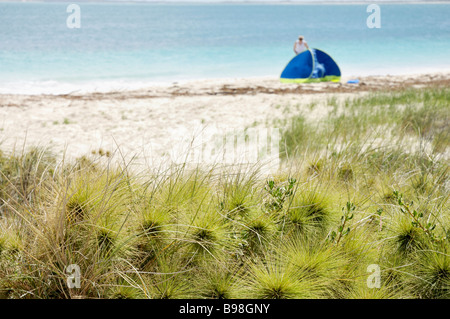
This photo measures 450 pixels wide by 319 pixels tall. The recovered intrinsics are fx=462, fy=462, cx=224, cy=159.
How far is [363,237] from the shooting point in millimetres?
2760

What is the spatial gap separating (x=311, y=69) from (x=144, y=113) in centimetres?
691

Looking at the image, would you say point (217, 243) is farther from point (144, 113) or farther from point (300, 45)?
point (300, 45)

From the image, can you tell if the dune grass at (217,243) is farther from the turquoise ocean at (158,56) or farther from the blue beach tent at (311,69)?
the turquoise ocean at (158,56)

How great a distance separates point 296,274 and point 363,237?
59cm

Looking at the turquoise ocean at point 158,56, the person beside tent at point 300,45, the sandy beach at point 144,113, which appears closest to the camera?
the sandy beach at point 144,113

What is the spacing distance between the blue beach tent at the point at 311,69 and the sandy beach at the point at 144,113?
42.6 inches

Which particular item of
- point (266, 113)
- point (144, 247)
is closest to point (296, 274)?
point (144, 247)

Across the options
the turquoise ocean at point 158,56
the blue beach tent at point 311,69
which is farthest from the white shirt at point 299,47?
the turquoise ocean at point 158,56

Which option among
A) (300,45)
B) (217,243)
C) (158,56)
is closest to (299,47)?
(300,45)

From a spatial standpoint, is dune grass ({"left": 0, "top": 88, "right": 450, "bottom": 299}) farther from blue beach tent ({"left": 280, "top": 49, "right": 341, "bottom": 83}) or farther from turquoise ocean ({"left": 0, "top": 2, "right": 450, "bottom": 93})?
turquoise ocean ({"left": 0, "top": 2, "right": 450, "bottom": 93})

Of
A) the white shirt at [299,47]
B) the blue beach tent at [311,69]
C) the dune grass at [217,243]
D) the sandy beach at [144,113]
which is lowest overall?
the dune grass at [217,243]

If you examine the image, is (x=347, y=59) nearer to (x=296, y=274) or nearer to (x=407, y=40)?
(x=407, y=40)

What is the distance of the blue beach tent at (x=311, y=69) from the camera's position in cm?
1453

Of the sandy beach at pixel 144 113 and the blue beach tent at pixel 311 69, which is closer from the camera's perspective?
the sandy beach at pixel 144 113
